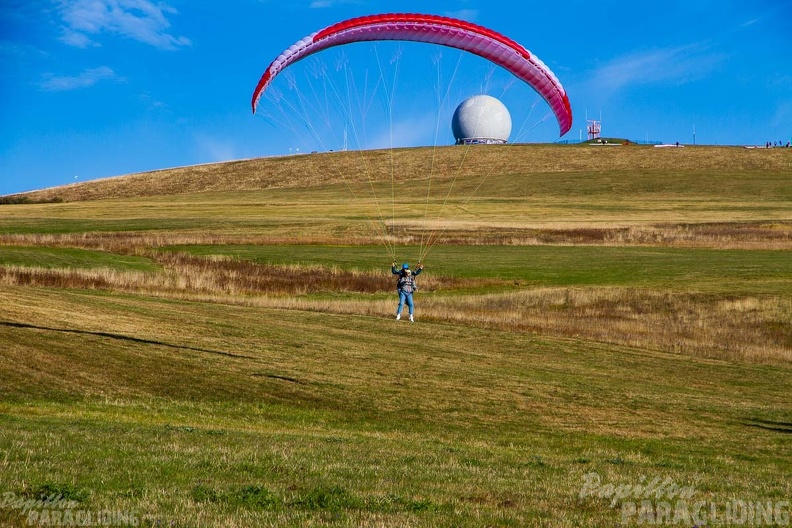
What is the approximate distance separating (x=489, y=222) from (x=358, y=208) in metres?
18.4

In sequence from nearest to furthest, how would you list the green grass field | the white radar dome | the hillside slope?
the green grass field → the hillside slope → the white radar dome

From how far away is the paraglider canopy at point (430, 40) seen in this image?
25.0 meters

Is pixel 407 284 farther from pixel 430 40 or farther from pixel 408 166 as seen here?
pixel 408 166

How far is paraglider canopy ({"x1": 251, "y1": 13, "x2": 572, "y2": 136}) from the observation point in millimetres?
25047

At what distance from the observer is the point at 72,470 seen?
905 centimetres

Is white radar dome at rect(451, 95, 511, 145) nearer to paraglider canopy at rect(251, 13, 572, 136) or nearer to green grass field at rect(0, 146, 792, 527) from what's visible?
green grass field at rect(0, 146, 792, 527)

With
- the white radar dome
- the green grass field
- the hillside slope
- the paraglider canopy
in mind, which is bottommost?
the green grass field

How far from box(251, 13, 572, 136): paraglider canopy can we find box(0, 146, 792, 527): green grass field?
28.0 ft

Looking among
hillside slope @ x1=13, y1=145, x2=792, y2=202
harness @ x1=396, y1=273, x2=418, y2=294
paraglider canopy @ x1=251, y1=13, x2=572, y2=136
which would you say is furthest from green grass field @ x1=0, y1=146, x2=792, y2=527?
hillside slope @ x1=13, y1=145, x2=792, y2=202

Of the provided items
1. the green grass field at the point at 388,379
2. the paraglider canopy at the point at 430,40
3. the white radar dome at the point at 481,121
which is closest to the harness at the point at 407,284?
the green grass field at the point at 388,379

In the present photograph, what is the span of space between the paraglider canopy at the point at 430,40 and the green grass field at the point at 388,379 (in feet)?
28.0

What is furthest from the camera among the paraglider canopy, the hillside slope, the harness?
the hillside slope

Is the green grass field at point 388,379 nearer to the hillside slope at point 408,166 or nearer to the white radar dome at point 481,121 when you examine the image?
the hillside slope at point 408,166

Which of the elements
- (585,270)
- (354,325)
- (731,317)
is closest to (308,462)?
(354,325)
